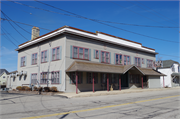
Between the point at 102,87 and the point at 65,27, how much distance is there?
9972mm

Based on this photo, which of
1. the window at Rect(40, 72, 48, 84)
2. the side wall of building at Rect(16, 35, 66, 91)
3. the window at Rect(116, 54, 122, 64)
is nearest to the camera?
the side wall of building at Rect(16, 35, 66, 91)

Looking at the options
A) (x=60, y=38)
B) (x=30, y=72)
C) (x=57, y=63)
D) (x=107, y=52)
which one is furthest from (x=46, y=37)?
(x=107, y=52)

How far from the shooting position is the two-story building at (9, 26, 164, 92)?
68.5 feet

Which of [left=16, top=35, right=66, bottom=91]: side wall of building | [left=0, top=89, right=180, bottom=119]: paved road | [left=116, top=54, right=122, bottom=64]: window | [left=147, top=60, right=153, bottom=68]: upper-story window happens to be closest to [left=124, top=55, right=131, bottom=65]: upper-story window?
[left=116, top=54, right=122, bottom=64]: window

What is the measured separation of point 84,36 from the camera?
22594 millimetres

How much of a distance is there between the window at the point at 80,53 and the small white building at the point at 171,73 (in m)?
24.9

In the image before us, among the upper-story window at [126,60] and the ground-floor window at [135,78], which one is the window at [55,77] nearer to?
the upper-story window at [126,60]

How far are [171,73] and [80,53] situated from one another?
2640 cm

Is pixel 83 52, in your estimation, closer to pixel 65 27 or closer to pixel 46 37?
pixel 65 27

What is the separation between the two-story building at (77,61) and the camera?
2088 centimetres

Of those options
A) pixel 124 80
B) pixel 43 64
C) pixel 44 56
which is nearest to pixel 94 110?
pixel 43 64

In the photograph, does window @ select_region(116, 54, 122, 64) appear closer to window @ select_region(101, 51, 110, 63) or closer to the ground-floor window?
window @ select_region(101, 51, 110, 63)

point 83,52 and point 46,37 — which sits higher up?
point 46,37

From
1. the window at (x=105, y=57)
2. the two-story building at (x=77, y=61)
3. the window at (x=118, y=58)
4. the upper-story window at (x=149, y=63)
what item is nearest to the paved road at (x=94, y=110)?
the two-story building at (x=77, y=61)
